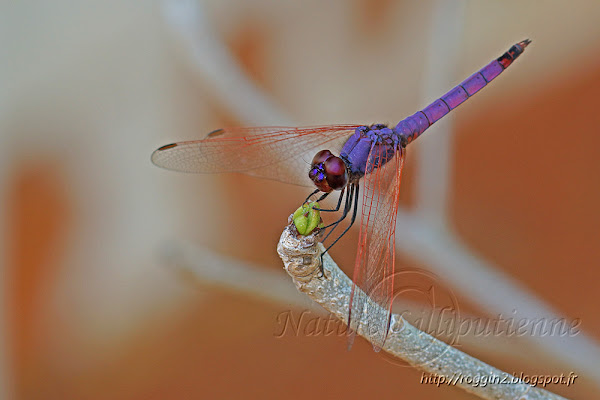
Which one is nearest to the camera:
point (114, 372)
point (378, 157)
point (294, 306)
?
point (378, 157)

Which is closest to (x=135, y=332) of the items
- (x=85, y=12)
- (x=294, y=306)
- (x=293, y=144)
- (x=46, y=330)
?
(x=46, y=330)

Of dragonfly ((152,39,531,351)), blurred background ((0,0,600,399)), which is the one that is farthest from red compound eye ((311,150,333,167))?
blurred background ((0,0,600,399))

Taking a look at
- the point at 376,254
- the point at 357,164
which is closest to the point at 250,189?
the point at 357,164

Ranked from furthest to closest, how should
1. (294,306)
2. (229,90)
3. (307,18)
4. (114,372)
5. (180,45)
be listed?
(307,18), (180,45), (229,90), (114,372), (294,306)

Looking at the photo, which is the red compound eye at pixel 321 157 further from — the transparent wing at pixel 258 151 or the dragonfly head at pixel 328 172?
the transparent wing at pixel 258 151

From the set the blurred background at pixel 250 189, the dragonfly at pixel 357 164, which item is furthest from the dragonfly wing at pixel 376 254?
the blurred background at pixel 250 189

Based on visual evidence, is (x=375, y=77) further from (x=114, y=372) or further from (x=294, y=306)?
(x=114, y=372)

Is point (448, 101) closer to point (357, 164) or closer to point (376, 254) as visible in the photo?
point (357, 164)
